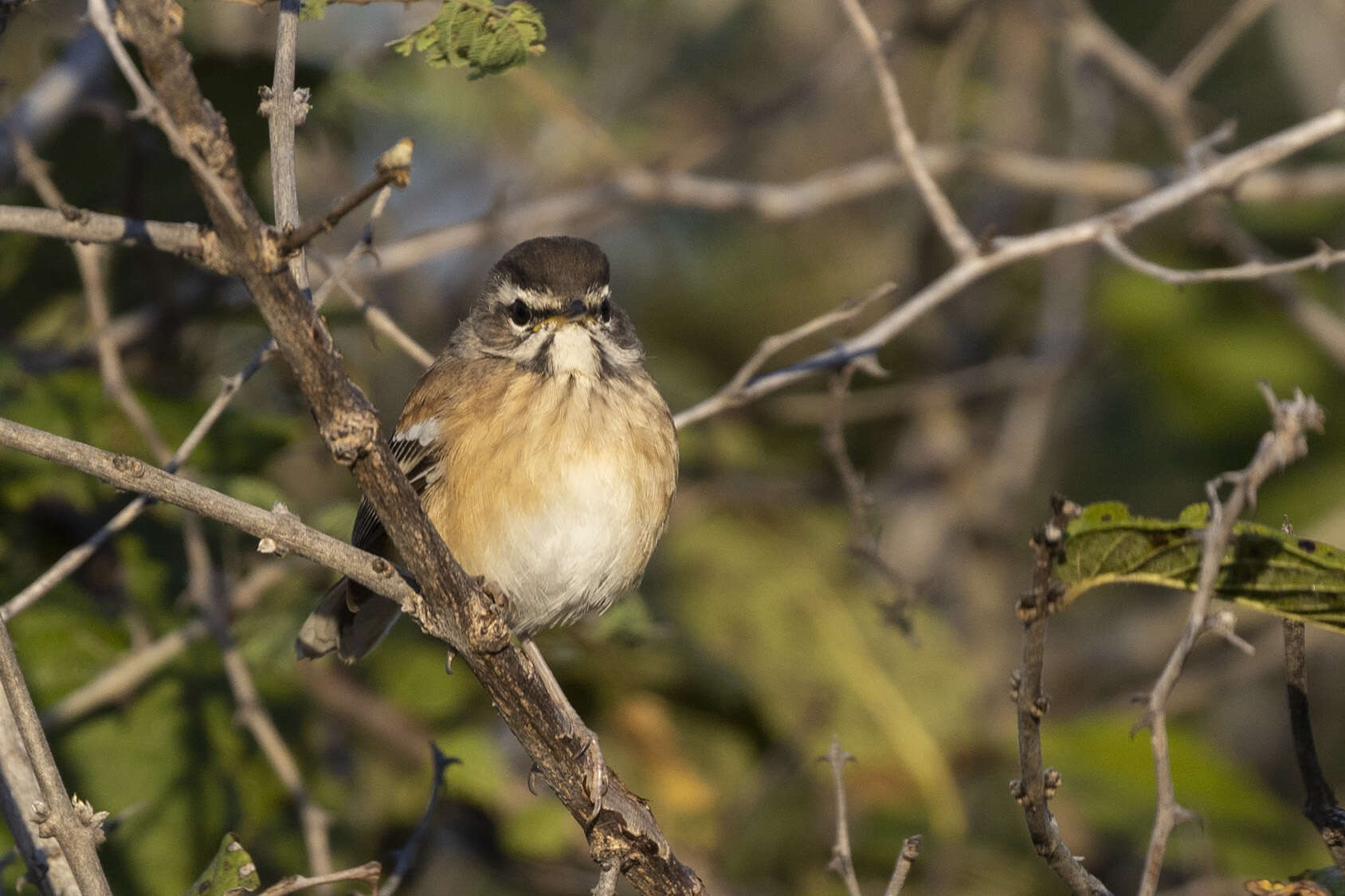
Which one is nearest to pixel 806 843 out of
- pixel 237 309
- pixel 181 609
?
pixel 181 609

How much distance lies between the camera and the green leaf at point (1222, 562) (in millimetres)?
3076

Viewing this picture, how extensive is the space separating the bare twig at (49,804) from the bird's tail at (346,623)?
2113 millimetres

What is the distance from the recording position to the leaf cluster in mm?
3492

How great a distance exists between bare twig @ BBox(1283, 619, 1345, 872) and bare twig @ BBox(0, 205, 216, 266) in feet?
8.01

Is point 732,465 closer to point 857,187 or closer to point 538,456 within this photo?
point 857,187

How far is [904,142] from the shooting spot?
514cm

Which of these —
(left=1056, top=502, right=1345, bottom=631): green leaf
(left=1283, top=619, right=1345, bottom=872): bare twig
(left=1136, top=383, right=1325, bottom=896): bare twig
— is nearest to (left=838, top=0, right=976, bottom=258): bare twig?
(left=1056, top=502, right=1345, bottom=631): green leaf

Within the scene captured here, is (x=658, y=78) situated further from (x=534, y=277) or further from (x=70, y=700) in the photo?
(x=70, y=700)

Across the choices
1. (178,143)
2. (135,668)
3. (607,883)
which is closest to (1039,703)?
(607,883)

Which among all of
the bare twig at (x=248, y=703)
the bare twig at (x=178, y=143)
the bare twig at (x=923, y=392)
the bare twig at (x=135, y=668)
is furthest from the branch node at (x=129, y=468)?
the bare twig at (x=923, y=392)

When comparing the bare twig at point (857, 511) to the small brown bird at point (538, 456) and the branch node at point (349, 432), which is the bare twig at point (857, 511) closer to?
the small brown bird at point (538, 456)

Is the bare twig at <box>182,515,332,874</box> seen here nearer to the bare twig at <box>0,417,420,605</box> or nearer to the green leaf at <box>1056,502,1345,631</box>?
the bare twig at <box>0,417,420,605</box>

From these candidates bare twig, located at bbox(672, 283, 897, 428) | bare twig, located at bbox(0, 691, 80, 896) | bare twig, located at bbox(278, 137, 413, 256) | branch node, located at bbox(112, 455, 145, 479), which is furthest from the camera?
bare twig, located at bbox(672, 283, 897, 428)

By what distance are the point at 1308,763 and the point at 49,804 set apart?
276 cm
